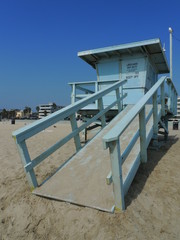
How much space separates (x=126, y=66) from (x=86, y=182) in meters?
5.83

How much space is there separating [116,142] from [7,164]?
3.16 meters

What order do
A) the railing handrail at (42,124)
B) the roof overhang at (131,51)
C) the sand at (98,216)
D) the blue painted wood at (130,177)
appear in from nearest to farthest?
the sand at (98,216), the blue painted wood at (130,177), the railing handrail at (42,124), the roof overhang at (131,51)

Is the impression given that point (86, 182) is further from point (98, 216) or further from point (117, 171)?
point (117, 171)

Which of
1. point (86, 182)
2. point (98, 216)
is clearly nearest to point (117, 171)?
point (98, 216)

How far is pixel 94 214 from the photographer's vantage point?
2.17m

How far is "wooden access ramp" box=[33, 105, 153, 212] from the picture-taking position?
238 centimetres

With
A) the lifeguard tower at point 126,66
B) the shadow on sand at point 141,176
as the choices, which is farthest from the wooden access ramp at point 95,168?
the lifeguard tower at point 126,66

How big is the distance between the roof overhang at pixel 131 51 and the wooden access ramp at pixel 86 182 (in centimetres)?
452

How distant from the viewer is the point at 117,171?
2.09m

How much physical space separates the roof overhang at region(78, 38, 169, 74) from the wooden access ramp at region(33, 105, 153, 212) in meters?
4.52

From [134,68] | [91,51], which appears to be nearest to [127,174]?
[134,68]

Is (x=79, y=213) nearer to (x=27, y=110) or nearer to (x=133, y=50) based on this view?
(x=133, y=50)

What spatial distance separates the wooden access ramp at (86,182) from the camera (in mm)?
A: 2375

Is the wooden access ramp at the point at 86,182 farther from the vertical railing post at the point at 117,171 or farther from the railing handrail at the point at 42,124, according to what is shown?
the railing handrail at the point at 42,124
